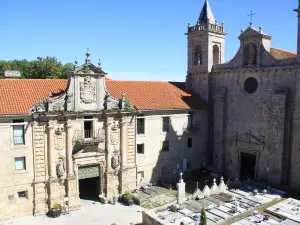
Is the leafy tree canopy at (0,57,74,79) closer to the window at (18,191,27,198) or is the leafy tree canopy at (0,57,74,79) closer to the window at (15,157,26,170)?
the window at (15,157,26,170)

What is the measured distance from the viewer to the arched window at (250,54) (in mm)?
32125

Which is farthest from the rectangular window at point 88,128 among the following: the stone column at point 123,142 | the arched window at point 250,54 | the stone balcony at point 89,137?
the arched window at point 250,54

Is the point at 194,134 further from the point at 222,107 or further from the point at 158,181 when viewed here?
the point at 158,181

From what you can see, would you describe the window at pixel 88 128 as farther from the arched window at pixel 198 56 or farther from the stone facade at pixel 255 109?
the arched window at pixel 198 56

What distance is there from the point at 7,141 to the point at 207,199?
18486mm

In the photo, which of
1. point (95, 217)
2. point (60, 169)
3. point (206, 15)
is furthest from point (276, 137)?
point (60, 169)

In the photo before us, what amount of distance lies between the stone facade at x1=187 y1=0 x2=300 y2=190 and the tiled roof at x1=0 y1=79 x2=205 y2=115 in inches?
131

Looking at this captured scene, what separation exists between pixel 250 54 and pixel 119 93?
14730mm

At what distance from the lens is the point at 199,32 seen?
37062 mm

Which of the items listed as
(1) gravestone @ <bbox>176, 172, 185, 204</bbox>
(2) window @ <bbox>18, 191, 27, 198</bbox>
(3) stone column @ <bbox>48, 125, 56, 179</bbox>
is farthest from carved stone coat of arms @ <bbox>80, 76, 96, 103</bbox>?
(1) gravestone @ <bbox>176, 172, 185, 204</bbox>

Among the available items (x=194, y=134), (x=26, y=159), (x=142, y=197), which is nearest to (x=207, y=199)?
(x=142, y=197)

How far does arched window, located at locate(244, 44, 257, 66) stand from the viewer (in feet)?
105

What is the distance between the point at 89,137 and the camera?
93.5ft

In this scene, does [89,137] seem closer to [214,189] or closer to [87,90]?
[87,90]
